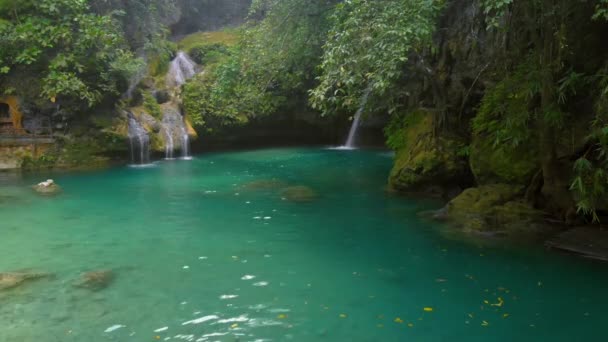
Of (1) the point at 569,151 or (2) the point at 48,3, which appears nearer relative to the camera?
(1) the point at 569,151

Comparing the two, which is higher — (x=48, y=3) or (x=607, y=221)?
(x=48, y=3)

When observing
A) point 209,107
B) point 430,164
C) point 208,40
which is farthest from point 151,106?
point 430,164

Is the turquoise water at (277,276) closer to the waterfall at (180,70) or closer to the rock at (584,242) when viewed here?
the rock at (584,242)

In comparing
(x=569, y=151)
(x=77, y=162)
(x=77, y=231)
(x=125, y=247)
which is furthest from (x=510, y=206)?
(x=77, y=162)

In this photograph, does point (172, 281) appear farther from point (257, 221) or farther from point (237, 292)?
point (257, 221)

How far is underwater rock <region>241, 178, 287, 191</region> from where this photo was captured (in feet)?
49.3

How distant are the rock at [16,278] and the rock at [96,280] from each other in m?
0.65

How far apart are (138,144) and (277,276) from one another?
14.8 metres

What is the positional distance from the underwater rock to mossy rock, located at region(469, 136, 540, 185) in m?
5.74

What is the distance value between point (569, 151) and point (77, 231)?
9.17m

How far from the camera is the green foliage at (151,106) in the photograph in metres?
22.3

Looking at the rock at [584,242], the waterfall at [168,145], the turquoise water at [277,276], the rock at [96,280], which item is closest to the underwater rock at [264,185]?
the turquoise water at [277,276]

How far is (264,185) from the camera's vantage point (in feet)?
50.8

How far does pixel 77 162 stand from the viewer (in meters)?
19.8
